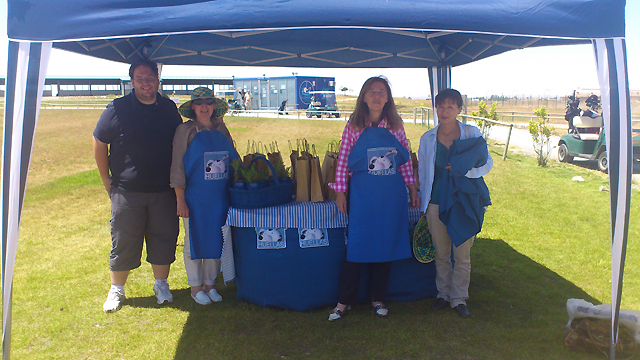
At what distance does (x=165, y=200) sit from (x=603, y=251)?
4.49m

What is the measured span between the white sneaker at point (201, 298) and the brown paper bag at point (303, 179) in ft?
3.54

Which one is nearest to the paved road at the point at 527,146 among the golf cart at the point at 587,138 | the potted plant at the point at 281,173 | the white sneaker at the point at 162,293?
the golf cart at the point at 587,138

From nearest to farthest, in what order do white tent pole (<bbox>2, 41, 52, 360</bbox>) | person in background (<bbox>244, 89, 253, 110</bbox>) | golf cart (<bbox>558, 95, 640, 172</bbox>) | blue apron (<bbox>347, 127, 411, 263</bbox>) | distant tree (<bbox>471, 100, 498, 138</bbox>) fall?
white tent pole (<bbox>2, 41, 52, 360</bbox>) → blue apron (<bbox>347, 127, 411, 263</bbox>) → golf cart (<bbox>558, 95, 640, 172</bbox>) → distant tree (<bbox>471, 100, 498, 138</bbox>) → person in background (<bbox>244, 89, 253, 110</bbox>)

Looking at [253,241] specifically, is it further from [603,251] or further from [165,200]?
[603,251]

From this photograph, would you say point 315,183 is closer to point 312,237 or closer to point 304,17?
point 312,237

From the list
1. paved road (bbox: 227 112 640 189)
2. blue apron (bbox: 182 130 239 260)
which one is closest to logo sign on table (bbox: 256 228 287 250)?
blue apron (bbox: 182 130 239 260)

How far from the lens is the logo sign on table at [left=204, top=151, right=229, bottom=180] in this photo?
324 centimetres

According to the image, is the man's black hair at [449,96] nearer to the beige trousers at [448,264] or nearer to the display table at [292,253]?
the beige trousers at [448,264]

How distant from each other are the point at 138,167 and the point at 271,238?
107 centimetres

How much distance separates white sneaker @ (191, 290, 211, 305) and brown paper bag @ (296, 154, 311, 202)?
3.54ft

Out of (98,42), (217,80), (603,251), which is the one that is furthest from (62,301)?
(217,80)

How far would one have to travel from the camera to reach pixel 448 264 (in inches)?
134

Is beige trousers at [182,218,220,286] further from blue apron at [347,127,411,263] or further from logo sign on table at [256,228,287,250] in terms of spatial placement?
blue apron at [347,127,411,263]

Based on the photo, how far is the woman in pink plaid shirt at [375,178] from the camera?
304cm
